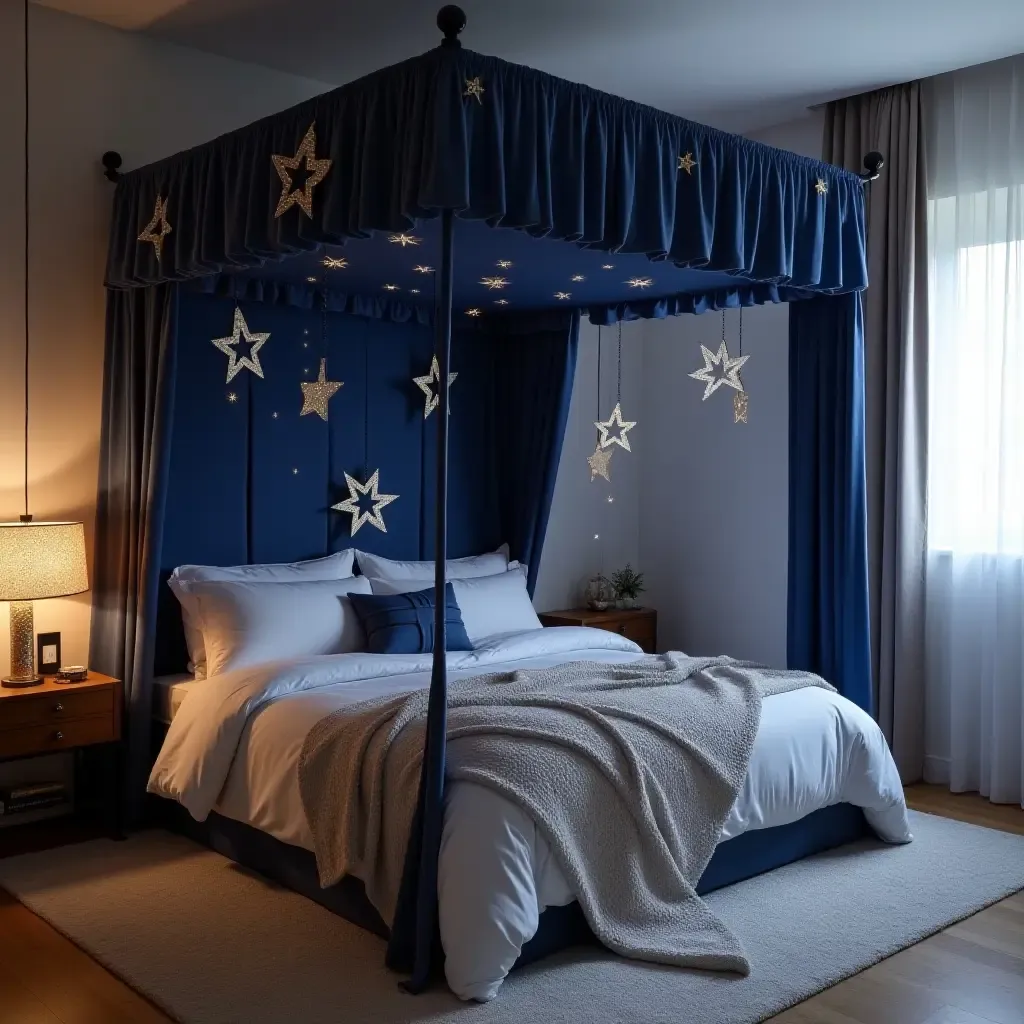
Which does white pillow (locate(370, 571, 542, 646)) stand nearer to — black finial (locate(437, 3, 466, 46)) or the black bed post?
the black bed post

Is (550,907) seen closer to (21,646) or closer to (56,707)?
(56,707)

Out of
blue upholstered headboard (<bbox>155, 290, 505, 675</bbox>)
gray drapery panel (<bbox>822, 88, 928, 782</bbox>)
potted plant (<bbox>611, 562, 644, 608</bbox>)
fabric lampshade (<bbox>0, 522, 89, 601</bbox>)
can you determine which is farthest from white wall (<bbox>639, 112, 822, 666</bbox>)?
fabric lampshade (<bbox>0, 522, 89, 601</bbox>)

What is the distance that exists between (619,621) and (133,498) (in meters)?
2.55

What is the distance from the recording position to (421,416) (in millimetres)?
5148

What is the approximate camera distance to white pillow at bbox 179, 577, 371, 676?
13.3 feet

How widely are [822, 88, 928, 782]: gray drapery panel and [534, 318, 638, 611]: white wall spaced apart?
154 cm

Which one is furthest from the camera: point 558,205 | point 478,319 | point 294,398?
point 478,319

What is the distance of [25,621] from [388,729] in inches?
58.8

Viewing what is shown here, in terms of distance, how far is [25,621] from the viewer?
3.88 metres

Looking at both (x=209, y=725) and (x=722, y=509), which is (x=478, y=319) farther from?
(x=209, y=725)

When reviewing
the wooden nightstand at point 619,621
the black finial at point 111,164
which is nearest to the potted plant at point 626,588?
the wooden nightstand at point 619,621

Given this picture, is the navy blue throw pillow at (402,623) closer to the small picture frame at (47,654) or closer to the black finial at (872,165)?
the small picture frame at (47,654)

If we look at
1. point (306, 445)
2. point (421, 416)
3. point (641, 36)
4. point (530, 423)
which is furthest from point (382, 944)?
point (641, 36)

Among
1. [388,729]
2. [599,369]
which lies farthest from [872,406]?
[388,729]
